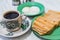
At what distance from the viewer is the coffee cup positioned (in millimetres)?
571

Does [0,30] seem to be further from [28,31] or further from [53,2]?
[53,2]

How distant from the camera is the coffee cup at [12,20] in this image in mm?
571

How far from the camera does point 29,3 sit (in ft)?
2.48

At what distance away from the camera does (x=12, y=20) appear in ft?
1.87

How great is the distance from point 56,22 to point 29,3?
22cm

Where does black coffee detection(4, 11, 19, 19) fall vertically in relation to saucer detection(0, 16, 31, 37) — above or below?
above

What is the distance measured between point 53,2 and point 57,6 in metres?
0.04

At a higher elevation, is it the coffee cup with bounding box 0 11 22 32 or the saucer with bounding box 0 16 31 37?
the coffee cup with bounding box 0 11 22 32

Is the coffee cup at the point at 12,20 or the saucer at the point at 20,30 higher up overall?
the coffee cup at the point at 12,20

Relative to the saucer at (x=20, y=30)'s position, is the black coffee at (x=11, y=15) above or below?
above

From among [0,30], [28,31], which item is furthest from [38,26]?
[0,30]

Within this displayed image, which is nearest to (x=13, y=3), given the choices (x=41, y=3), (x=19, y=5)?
(x=19, y=5)

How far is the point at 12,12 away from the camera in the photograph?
61 cm

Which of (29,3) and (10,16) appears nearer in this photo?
(10,16)
